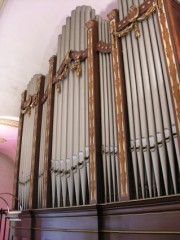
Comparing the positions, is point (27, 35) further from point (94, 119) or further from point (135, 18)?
point (94, 119)

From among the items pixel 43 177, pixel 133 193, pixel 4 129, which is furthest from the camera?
pixel 4 129

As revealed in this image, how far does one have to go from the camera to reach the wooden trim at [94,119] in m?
2.94

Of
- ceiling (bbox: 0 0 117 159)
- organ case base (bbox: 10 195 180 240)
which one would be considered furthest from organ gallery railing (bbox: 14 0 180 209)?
ceiling (bbox: 0 0 117 159)

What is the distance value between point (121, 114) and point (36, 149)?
2.30 metres

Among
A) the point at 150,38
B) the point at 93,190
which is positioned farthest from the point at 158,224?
the point at 150,38

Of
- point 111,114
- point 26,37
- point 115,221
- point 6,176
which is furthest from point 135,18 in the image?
point 6,176

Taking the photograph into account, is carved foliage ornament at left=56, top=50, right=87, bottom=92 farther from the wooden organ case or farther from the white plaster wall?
the white plaster wall

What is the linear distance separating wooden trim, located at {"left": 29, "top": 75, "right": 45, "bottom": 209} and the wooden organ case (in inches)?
0.7

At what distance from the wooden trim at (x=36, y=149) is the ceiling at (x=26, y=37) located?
74 centimetres

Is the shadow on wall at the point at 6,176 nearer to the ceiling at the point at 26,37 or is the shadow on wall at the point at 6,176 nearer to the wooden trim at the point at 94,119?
the ceiling at the point at 26,37

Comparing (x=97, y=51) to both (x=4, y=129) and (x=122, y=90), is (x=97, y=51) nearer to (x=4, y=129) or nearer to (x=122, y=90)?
(x=122, y=90)

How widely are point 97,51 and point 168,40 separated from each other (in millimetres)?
1307

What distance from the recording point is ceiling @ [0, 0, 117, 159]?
479 centimetres

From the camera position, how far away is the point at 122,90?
9.99ft
